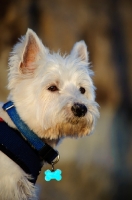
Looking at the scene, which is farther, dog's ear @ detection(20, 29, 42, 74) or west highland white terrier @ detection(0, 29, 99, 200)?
dog's ear @ detection(20, 29, 42, 74)

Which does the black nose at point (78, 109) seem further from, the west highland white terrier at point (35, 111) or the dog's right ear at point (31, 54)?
the dog's right ear at point (31, 54)

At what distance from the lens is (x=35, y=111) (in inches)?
58.9

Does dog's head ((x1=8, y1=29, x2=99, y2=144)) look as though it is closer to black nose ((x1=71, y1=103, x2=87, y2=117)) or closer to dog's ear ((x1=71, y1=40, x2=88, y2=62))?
black nose ((x1=71, y1=103, x2=87, y2=117))

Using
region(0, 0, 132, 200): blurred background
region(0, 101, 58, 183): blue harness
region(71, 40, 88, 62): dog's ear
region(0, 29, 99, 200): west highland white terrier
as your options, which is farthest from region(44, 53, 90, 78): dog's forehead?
region(0, 0, 132, 200): blurred background

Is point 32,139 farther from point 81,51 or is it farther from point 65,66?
point 81,51

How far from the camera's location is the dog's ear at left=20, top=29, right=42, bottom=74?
1560 millimetres

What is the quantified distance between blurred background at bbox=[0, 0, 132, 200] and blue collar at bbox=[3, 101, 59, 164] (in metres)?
1.41

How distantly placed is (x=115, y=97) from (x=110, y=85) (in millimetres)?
115

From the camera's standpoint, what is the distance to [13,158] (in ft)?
4.47

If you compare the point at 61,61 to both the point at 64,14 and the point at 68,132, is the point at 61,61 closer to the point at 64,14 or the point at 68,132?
the point at 68,132

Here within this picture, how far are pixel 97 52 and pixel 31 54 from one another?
1.47 meters

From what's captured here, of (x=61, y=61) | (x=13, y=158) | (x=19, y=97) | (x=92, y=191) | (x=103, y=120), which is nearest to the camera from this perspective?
(x=13, y=158)

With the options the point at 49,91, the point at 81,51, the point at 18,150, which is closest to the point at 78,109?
the point at 49,91

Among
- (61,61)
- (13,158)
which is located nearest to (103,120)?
(61,61)
